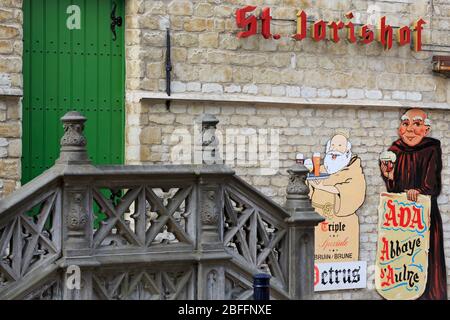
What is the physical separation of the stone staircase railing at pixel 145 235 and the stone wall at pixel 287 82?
12.1ft

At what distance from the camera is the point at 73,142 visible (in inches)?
371

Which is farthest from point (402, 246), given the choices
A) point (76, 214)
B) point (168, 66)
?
point (76, 214)

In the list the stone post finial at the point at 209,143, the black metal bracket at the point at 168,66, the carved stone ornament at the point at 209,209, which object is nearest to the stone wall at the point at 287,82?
the black metal bracket at the point at 168,66

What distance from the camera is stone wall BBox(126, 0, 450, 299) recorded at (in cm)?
1395

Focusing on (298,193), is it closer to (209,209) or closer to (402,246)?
(209,209)

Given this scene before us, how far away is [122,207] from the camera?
966 cm

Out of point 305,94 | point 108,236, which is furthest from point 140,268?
point 305,94

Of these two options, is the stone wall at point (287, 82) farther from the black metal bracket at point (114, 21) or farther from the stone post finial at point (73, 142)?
the stone post finial at point (73, 142)

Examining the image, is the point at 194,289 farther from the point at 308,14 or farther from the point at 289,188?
the point at 308,14

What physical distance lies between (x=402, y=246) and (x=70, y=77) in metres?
5.54

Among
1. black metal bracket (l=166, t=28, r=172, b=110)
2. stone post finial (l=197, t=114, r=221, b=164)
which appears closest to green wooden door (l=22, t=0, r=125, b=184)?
black metal bracket (l=166, t=28, r=172, b=110)

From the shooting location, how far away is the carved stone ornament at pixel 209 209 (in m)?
9.98

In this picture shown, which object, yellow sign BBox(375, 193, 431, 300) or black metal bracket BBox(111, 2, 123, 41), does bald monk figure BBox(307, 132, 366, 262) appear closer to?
yellow sign BBox(375, 193, 431, 300)

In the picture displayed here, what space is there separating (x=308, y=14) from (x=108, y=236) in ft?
21.1
